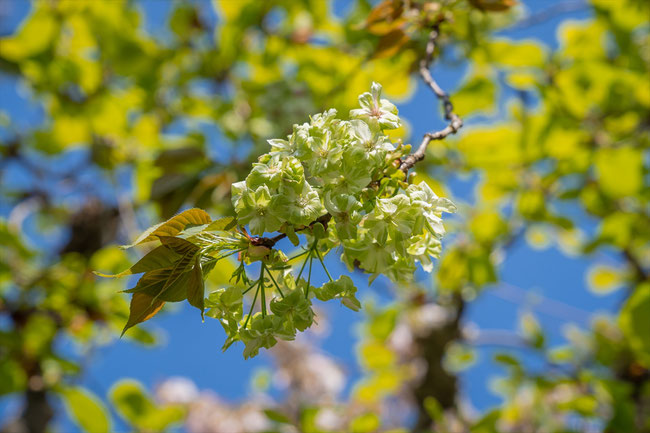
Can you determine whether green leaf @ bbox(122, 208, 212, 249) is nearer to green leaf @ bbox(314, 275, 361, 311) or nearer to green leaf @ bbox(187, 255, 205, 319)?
green leaf @ bbox(187, 255, 205, 319)

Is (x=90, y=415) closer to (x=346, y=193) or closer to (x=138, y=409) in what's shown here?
(x=138, y=409)

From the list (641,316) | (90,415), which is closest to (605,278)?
(641,316)

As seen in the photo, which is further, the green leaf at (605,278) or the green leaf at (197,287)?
the green leaf at (605,278)

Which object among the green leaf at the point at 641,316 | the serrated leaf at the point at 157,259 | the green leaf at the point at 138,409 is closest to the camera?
the serrated leaf at the point at 157,259

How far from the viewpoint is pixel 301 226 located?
504 millimetres

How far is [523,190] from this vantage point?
189cm

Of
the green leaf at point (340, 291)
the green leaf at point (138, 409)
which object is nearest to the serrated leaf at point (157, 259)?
the green leaf at point (340, 291)

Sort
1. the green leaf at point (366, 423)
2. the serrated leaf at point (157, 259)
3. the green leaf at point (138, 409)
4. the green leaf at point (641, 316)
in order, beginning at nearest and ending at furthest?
the serrated leaf at point (157, 259)
the green leaf at point (641, 316)
the green leaf at point (366, 423)
the green leaf at point (138, 409)

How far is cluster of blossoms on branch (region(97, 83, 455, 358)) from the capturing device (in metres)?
0.48

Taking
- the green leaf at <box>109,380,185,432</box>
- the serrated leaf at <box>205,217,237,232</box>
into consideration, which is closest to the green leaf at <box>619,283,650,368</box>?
the serrated leaf at <box>205,217,237,232</box>

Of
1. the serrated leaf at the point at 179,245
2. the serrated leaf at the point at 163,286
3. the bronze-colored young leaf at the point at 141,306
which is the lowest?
the bronze-colored young leaf at the point at 141,306

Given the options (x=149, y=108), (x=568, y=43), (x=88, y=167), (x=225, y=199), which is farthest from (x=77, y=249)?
(x=568, y=43)

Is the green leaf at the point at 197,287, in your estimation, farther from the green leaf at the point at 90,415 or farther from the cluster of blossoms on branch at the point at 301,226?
the green leaf at the point at 90,415

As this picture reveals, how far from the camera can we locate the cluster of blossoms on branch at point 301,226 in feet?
1.57
